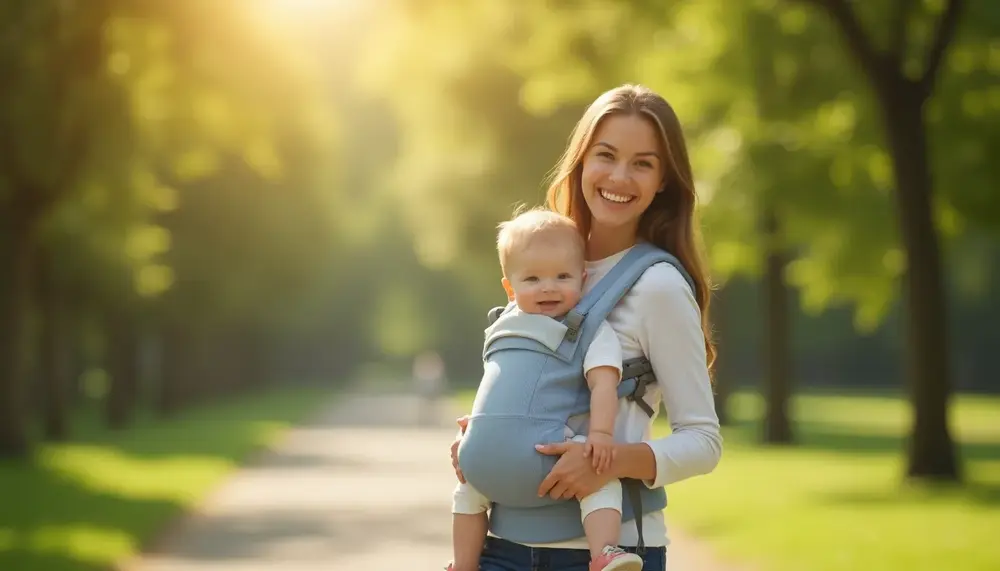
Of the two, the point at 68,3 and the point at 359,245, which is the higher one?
the point at 359,245

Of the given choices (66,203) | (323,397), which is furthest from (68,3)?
(323,397)

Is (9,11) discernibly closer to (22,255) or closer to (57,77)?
(57,77)

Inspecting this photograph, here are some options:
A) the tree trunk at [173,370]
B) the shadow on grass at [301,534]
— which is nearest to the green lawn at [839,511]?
the shadow on grass at [301,534]

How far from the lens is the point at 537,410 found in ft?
11.9

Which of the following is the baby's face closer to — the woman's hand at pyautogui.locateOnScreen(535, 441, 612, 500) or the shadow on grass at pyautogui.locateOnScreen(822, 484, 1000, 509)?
the woman's hand at pyautogui.locateOnScreen(535, 441, 612, 500)

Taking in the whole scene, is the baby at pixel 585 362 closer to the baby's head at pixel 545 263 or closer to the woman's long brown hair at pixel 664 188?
the baby's head at pixel 545 263

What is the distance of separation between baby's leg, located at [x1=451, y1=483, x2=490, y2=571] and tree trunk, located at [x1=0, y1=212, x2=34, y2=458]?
2064cm

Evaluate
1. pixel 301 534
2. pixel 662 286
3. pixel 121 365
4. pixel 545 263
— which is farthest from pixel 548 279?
pixel 121 365

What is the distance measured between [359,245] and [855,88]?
61.7m

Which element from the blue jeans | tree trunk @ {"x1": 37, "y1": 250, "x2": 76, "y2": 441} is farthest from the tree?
tree trunk @ {"x1": 37, "y1": 250, "x2": 76, "y2": 441}

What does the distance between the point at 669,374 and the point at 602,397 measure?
0.19m

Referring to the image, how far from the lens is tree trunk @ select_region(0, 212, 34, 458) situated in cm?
2342

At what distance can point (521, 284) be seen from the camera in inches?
147

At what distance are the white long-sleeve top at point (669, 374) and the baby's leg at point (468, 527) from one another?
0.19 meters
